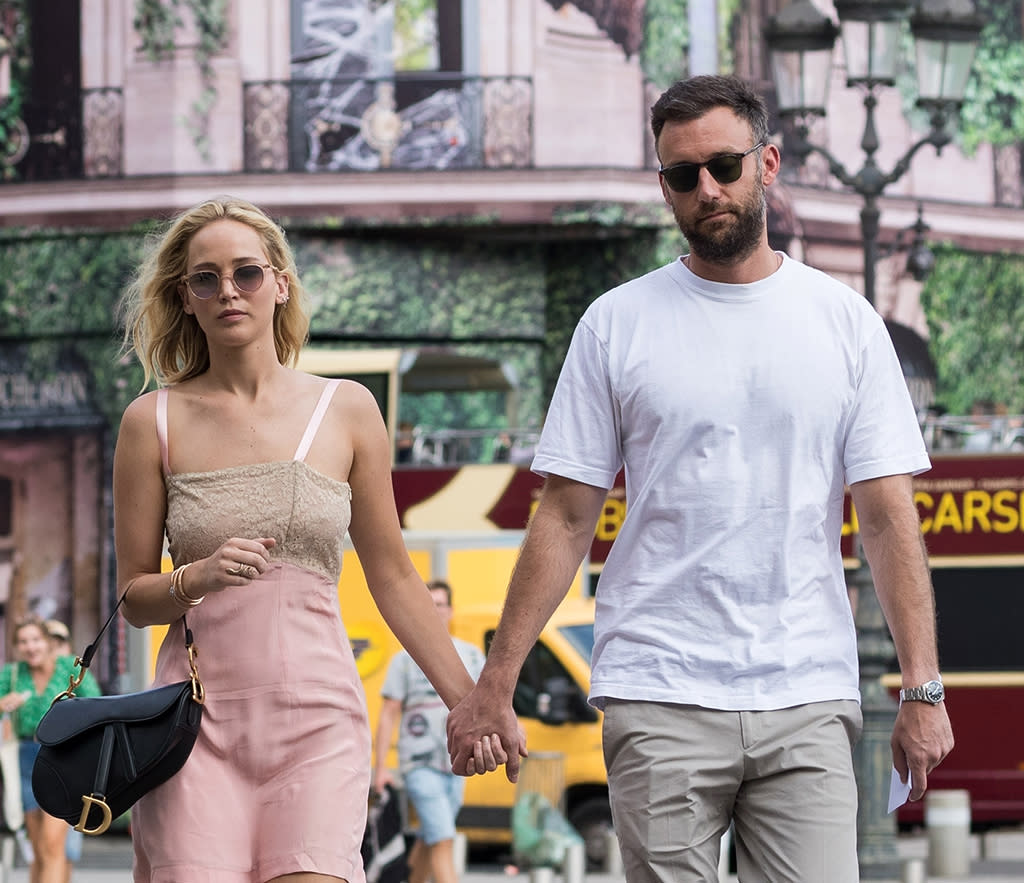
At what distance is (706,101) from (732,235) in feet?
0.93

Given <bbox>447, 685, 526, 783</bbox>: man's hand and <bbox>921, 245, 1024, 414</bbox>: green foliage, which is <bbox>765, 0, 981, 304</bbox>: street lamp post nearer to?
<bbox>921, 245, 1024, 414</bbox>: green foliage

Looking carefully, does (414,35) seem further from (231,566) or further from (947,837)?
(231,566)

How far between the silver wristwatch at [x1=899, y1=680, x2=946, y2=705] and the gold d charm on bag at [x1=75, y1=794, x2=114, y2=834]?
1.55m

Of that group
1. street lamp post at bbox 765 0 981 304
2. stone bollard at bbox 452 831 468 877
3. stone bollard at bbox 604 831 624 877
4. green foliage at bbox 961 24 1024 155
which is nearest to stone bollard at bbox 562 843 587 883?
stone bollard at bbox 452 831 468 877

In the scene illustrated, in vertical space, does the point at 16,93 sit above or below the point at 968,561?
above

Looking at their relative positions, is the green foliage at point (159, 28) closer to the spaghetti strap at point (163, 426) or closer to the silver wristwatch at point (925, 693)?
the spaghetti strap at point (163, 426)

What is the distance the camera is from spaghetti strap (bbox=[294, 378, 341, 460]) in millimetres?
4523

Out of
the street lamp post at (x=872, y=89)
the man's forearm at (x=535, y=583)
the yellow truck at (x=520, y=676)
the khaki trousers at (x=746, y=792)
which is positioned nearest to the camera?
the khaki trousers at (x=746, y=792)

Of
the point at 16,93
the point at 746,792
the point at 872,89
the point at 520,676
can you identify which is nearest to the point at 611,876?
the point at 520,676

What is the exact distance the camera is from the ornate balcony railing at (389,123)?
2108 centimetres

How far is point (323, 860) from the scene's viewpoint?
423cm

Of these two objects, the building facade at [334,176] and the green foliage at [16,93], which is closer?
the building facade at [334,176]

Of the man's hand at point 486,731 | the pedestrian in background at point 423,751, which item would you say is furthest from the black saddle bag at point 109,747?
the pedestrian in background at point 423,751

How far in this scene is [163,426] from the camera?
179 inches
